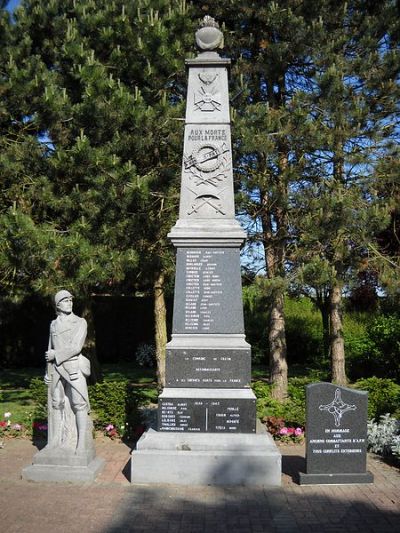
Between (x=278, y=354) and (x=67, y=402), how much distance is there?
20.5 ft

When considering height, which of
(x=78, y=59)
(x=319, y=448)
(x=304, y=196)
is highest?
(x=78, y=59)

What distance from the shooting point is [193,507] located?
219 inches

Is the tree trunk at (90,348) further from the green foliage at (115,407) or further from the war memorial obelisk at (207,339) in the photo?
the war memorial obelisk at (207,339)

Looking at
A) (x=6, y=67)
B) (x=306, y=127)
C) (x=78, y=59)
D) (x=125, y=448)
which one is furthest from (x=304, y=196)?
(x=6, y=67)

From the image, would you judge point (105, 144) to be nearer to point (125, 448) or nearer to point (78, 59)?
point (78, 59)

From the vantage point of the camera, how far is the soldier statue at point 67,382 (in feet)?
21.8

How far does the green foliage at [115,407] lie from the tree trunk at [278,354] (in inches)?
149

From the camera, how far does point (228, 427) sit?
6.68 meters

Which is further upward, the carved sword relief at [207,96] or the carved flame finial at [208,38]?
the carved flame finial at [208,38]

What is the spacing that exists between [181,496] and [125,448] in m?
2.43

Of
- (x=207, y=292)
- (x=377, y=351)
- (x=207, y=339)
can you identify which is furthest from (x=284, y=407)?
(x=377, y=351)

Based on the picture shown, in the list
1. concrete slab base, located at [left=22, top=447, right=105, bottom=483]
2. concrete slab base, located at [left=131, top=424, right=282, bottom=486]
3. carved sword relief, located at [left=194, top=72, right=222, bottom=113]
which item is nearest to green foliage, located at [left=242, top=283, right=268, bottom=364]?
carved sword relief, located at [left=194, top=72, right=222, bottom=113]

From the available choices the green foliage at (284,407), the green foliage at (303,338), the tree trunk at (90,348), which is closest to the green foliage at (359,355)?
the green foliage at (303,338)

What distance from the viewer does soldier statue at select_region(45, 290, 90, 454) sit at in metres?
6.63
